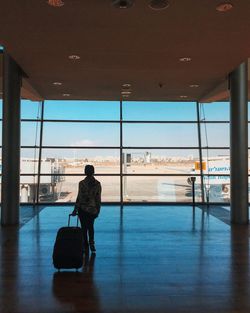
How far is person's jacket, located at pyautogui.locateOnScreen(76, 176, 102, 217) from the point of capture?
5698 millimetres

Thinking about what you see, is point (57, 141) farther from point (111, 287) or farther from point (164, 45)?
point (111, 287)

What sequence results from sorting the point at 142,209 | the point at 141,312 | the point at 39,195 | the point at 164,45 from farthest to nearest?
the point at 39,195, the point at 142,209, the point at 164,45, the point at 141,312

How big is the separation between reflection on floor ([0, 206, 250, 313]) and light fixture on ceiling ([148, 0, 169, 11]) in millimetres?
3626

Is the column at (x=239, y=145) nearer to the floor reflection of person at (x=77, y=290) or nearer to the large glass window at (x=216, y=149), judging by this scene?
the large glass window at (x=216, y=149)

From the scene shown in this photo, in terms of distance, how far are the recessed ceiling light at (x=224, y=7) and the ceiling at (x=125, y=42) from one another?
2.5 inches

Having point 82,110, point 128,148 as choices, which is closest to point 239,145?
point 128,148

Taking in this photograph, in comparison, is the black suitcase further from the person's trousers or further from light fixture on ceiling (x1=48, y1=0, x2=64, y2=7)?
light fixture on ceiling (x1=48, y1=0, x2=64, y2=7)

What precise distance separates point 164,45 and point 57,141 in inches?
286

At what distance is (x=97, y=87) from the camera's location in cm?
1034

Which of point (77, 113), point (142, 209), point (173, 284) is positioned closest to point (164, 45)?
point (173, 284)

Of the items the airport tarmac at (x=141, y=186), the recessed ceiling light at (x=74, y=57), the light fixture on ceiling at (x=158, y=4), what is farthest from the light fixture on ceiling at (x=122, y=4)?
the airport tarmac at (x=141, y=186)

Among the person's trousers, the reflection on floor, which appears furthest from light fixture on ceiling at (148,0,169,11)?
the reflection on floor

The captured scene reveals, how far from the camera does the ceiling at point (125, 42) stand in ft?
16.3

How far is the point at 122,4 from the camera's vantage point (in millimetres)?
4738
